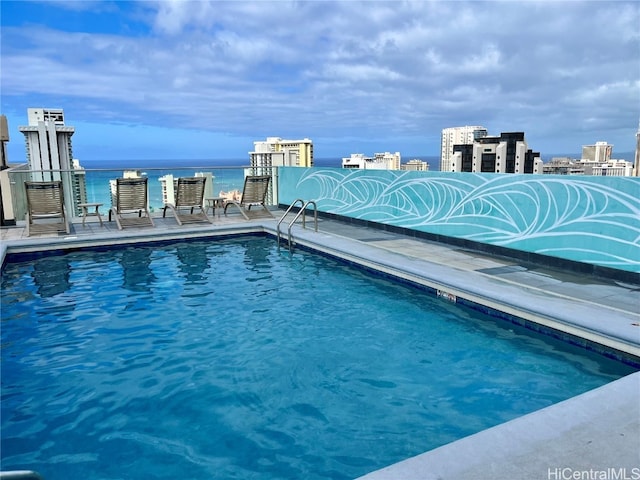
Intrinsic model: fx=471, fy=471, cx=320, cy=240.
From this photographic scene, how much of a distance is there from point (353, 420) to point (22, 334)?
147 inches

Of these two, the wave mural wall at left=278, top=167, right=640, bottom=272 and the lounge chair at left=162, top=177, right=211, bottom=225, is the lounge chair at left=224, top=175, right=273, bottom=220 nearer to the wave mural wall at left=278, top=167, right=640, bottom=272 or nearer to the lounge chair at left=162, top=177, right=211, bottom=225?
the lounge chair at left=162, top=177, right=211, bottom=225

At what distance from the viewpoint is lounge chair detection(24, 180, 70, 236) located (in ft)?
30.3

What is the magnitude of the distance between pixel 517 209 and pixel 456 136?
90.4m

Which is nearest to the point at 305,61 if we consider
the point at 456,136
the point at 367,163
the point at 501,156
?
the point at 367,163

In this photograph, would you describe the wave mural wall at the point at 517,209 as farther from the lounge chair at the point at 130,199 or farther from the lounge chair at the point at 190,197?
the lounge chair at the point at 130,199

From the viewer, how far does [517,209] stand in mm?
7176

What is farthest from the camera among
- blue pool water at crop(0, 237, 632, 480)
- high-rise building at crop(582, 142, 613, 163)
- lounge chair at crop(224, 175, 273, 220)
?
high-rise building at crop(582, 142, 613, 163)

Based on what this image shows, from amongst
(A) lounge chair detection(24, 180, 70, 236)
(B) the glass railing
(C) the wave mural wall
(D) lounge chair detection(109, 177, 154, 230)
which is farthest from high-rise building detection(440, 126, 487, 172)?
(A) lounge chair detection(24, 180, 70, 236)

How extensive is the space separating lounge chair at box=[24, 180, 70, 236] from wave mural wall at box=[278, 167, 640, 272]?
6.18 m

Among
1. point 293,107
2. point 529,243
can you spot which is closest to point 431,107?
point 293,107

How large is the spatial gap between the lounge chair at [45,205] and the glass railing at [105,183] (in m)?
1.11

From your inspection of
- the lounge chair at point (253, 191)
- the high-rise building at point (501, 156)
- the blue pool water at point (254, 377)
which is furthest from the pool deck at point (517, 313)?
the high-rise building at point (501, 156)

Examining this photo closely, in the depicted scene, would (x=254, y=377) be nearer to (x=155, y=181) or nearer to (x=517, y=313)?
(x=517, y=313)

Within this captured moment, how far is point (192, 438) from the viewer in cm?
313
